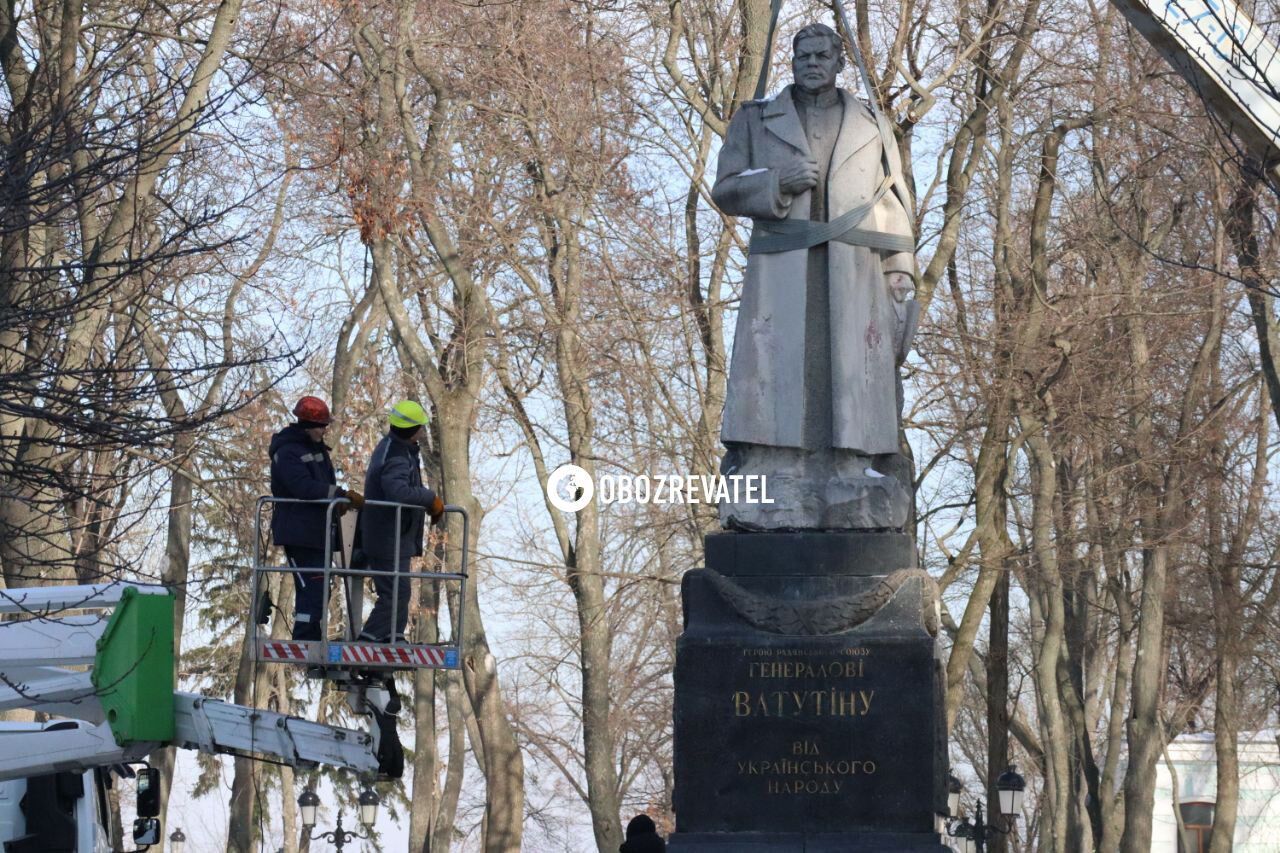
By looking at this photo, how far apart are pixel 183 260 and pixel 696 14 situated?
6.07 m

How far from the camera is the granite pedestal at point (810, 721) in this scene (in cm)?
1127

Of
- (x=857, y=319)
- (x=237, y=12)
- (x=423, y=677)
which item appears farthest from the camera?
(x=423, y=677)

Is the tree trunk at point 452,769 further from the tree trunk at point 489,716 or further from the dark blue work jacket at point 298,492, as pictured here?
the dark blue work jacket at point 298,492

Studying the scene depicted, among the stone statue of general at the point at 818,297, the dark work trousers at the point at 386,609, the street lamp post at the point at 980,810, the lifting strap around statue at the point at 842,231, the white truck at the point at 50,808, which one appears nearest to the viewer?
the dark work trousers at the point at 386,609

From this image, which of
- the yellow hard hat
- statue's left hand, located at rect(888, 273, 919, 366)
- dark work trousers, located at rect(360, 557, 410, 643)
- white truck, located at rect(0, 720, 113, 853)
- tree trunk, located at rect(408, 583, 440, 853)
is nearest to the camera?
dark work trousers, located at rect(360, 557, 410, 643)

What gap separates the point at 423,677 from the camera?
33.1 metres

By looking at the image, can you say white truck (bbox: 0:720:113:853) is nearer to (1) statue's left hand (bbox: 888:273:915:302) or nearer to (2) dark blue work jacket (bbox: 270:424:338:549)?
(2) dark blue work jacket (bbox: 270:424:338:549)

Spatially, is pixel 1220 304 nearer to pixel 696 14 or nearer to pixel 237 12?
pixel 696 14

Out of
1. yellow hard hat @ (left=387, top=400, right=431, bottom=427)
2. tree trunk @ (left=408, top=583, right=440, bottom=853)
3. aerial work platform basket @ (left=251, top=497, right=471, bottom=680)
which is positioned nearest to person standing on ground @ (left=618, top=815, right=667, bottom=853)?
aerial work platform basket @ (left=251, top=497, right=471, bottom=680)

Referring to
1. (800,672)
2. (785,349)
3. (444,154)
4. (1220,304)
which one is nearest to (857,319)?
(785,349)

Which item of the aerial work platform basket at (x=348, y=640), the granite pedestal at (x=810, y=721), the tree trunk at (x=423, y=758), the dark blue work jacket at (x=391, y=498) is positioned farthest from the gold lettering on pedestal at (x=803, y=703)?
the tree trunk at (x=423, y=758)

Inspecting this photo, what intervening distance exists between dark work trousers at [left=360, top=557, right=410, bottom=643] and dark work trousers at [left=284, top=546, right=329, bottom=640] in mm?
259

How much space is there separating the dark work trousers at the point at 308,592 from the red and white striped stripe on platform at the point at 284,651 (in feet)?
0.42

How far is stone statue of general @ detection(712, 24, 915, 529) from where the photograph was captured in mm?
12281
